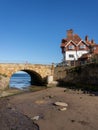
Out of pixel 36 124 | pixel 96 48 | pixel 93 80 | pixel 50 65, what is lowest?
pixel 36 124

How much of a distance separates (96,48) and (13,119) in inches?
2052

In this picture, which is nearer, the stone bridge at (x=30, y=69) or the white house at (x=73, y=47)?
the stone bridge at (x=30, y=69)

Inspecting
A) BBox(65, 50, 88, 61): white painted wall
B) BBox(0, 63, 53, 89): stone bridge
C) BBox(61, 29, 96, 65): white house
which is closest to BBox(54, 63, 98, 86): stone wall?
BBox(0, 63, 53, 89): stone bridge

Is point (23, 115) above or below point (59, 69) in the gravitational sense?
below

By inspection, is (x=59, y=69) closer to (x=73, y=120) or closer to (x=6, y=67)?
(x=6, y=67)

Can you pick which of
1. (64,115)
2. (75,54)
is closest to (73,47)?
(75,54)

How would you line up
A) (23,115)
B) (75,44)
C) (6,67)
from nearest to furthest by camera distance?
(23,115)
(6,67)
(75,44)

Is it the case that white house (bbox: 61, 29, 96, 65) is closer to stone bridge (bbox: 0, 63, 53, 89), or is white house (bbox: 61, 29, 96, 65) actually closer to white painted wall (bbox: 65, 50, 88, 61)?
white painted wall (bbox: 65, 50, 88, 61)

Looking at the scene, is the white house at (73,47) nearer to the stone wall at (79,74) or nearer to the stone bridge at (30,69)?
the stone bridge at (30,69)

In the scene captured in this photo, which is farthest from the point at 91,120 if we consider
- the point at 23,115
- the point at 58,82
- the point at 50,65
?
the point at 50,65

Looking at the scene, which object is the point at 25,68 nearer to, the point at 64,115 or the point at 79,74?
the point at 79,74

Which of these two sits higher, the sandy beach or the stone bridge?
the stone bridge

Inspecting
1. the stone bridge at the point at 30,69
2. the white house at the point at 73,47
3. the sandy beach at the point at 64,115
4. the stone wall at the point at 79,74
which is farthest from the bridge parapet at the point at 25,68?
the sandy beach at the point at 64,115

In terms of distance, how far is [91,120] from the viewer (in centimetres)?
1795
